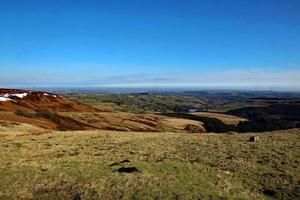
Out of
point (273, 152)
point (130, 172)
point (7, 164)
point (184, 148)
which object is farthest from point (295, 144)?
point (7, 164)

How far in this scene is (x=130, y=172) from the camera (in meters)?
23.9

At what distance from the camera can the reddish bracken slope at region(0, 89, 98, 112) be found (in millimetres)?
70000

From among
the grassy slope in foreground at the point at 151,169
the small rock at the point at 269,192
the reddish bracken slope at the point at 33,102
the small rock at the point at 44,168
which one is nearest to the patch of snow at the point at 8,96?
the reddish bracken slope at the point at 33,102

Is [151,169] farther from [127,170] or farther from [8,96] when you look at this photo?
[8,96]

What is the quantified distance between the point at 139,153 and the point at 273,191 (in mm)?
12697

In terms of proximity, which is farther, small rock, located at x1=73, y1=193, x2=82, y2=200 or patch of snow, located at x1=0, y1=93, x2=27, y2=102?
patch of snow, located at x1=0, y1=93, x2=27, y2=102

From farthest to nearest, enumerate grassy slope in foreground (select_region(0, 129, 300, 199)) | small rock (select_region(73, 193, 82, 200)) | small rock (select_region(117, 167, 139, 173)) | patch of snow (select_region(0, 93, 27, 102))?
1. patch of snow (select_region(0, 93, 27, 102))
2. small rock (select_region(117, 167, 139, 173))
3. grassy slope in foreground (select_region(0, 129, 300, 199))
4. small rock (select_region(73, 193, 82, 200))

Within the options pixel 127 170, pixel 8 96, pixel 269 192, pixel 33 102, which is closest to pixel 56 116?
pixel 33 102

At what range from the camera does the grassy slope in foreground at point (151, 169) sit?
2028cm

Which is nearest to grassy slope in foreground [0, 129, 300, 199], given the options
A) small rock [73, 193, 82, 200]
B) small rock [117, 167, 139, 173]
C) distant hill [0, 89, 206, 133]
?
small rock [73, 193, 82, 200]

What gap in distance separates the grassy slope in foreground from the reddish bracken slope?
3479cm

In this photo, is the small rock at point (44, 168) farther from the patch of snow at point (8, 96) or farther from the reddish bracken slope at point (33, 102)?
the patch of snow at point (8, 96)

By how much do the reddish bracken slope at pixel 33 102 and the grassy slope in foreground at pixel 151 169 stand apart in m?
34.8

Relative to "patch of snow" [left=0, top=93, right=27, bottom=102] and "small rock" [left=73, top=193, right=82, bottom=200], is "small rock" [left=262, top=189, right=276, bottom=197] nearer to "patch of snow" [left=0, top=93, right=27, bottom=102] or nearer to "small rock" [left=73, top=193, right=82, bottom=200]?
"small rock" [left=73, top=193, right=82, bottom=200]
